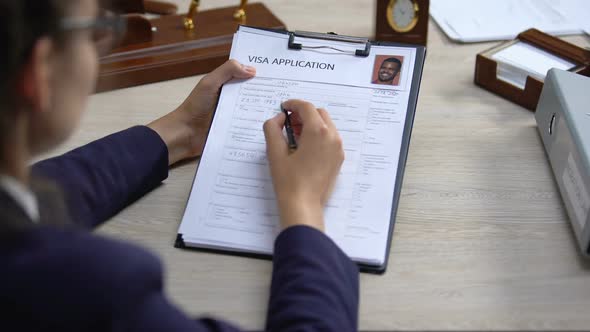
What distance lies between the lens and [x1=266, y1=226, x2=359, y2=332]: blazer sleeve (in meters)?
0.70

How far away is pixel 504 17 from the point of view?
4.50ft

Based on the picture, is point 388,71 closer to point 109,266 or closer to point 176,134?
point 176,134

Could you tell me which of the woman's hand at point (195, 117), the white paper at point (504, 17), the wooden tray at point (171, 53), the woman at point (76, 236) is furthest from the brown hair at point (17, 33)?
the white paper at point (504, 17)

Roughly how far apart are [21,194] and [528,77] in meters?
0.80

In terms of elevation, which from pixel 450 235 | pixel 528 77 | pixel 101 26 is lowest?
pixel 450 235

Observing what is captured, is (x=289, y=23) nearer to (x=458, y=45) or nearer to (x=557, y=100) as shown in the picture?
(x=458, y=45)

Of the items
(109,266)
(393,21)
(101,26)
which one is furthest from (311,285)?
(393,21)

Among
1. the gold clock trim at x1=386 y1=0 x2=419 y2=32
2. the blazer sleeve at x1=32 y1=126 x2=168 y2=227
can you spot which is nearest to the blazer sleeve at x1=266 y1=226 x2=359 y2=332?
the blazer sleeve at x1=32 y1=126 x2=168 y2=227

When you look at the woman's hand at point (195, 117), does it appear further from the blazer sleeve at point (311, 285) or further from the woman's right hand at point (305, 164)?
the blazer sleeve at point (311, 285)

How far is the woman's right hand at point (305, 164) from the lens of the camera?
2.64ft

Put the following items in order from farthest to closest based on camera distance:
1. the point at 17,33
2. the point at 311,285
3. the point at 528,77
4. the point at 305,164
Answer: the point at 528,77 → the point at 305,164 → the point at 311,285 → the point at 17,33

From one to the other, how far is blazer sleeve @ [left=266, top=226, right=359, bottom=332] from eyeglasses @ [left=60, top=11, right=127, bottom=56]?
291 millimetres

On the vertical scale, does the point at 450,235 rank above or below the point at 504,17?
below

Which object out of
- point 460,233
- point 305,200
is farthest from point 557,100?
point 305,200
